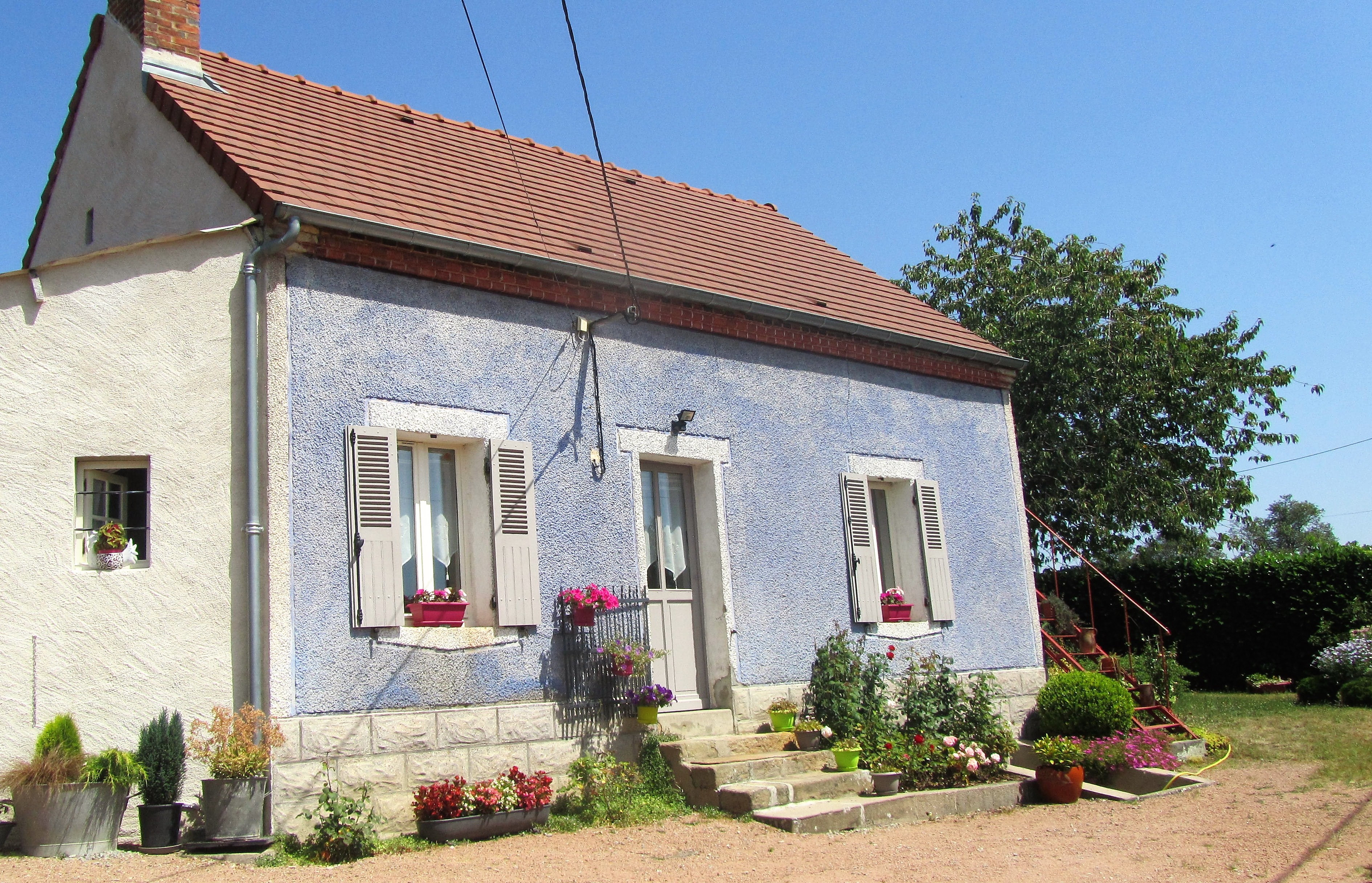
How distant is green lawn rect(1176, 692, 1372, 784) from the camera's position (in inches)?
413

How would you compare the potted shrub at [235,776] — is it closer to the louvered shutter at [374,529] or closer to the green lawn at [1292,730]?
the louvered shutter at [374,529]

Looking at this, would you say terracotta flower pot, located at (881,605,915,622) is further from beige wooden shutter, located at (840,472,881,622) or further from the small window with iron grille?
the small window with iron grille

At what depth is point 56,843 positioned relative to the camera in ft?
20.4

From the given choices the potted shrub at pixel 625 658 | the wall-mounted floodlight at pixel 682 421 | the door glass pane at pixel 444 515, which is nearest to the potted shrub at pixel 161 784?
the door glass pane at pixel 444 515

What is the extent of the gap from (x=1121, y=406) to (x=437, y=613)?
48.2 feet

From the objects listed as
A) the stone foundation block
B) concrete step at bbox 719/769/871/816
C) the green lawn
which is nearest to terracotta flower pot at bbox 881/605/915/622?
concrete step at bbox 719/769/871/816

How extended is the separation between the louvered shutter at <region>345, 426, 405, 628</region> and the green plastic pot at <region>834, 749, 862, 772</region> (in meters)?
3.44

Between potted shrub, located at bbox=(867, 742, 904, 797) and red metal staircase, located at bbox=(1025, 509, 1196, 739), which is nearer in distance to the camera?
potted shrub, located at bbox=(867, 742, 904, 797)

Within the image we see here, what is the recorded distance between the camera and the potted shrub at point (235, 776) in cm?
653

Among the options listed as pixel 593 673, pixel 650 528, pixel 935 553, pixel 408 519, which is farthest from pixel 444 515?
pixel 935 553

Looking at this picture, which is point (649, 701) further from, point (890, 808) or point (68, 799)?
point (68, 799)

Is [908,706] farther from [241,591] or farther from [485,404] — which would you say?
[241,591]

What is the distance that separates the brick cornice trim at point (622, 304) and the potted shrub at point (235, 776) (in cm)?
316

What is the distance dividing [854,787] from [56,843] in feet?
17.2
